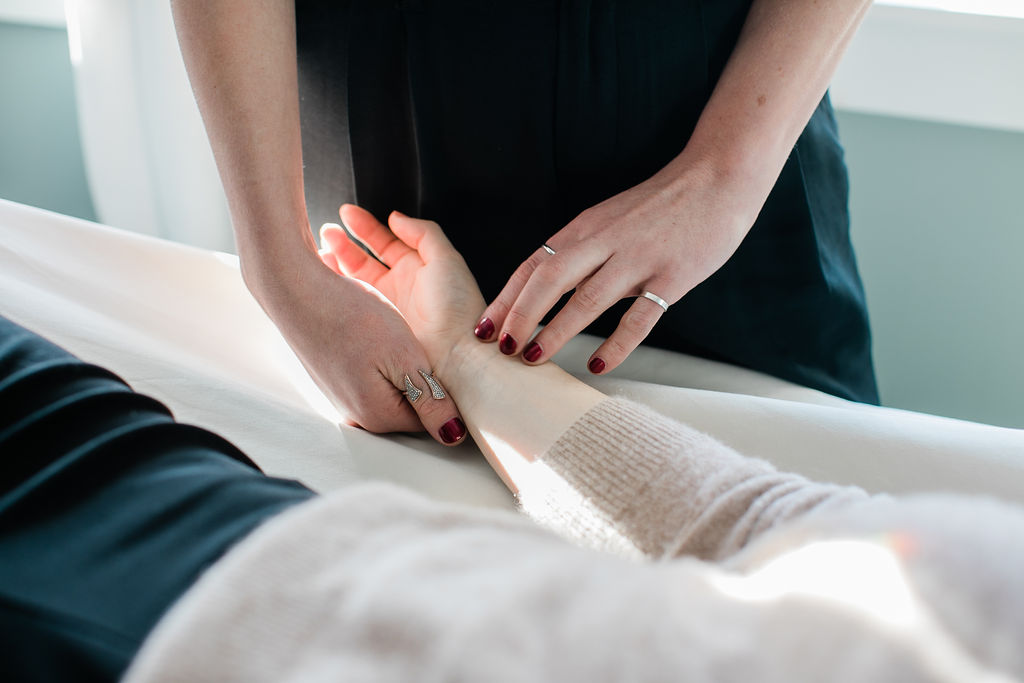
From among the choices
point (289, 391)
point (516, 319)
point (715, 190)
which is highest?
point (715, 190)

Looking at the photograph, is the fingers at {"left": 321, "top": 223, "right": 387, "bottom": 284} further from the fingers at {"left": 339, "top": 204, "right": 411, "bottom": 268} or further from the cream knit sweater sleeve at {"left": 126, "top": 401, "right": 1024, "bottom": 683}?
the cream knit sweater sleeve at {"left": 126, "top": 401, "right": 1024, "bottom": 683}

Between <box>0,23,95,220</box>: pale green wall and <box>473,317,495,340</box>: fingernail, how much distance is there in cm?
125

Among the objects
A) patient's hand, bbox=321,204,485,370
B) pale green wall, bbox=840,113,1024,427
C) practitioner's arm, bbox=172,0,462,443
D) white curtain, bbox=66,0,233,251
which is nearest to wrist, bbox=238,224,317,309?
practitioner's arm, bbox=172,0,462,443

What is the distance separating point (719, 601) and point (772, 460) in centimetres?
34

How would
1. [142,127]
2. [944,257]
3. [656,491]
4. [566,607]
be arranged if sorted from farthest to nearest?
[142,127] < [944,257] < [656,491] < [566,607]

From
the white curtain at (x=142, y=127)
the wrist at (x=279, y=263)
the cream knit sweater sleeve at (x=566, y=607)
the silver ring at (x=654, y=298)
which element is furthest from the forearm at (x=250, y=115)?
the white curtain at (x=142, y=127)

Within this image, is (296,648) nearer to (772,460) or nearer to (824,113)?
(772,460)

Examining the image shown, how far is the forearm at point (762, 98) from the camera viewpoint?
0.68 metres

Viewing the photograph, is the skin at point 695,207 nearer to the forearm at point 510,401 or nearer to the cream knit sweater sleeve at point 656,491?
the forearm at point 510,401

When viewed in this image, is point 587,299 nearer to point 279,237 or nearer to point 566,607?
point 279,237

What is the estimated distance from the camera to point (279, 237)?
0.65 m

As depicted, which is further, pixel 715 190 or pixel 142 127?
pixel 142 127

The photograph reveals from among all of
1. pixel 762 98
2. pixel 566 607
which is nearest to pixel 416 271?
pixel 762 98

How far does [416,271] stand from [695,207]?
299 mm
